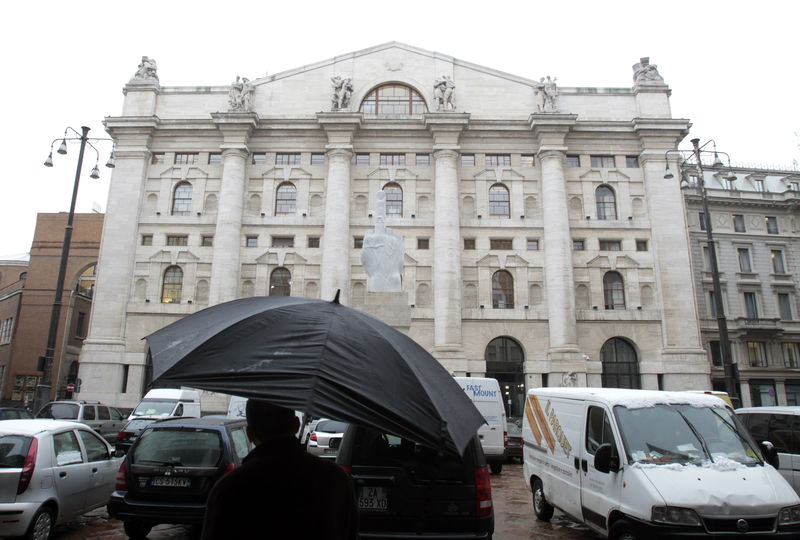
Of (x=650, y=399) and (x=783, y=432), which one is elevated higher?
(x=650, y=399)

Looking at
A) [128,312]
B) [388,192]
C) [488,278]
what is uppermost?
[388,192]

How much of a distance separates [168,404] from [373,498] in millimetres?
16960

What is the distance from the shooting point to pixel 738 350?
41.0m

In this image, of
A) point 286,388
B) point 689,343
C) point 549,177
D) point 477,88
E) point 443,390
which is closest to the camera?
point 286,388

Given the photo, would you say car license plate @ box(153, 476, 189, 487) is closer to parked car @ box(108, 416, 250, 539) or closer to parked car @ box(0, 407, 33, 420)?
parked car @ box(108, 416, 250, 539)

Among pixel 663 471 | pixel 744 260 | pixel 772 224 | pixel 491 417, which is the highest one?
pixel 772 224

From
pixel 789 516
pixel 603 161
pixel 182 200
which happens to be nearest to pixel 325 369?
pixel 789 516

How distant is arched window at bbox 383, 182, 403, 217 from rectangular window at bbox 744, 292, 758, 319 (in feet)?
92.3

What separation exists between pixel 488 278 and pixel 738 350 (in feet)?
69.7

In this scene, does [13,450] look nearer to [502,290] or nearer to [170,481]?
[170,481]

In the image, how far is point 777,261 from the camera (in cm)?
4369

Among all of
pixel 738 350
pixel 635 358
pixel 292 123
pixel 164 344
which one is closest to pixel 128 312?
pixel 292 123

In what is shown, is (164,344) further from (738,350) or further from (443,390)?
(738,350)

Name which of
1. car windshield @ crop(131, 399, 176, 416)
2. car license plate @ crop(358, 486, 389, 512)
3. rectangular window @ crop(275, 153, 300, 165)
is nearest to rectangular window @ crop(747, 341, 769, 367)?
rectangular window @ crop(275, 153, 300, 165)
